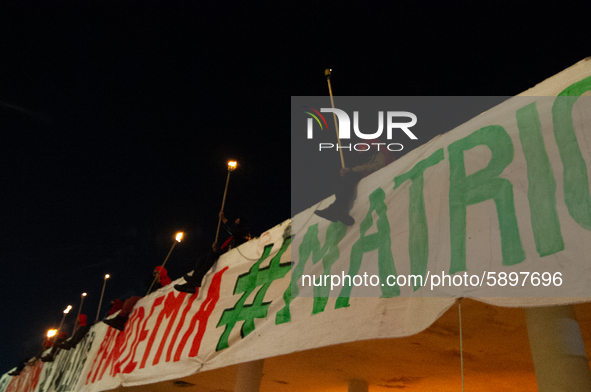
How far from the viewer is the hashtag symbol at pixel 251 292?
4.30 metres

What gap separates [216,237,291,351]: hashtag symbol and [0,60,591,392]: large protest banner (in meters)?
0.02

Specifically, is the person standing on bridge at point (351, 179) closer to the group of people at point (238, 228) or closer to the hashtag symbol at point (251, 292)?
the group of people at point (238, 228)

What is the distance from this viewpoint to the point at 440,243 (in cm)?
281

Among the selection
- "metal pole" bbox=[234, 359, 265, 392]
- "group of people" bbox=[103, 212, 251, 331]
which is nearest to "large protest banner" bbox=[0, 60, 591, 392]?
"metal pole" bbox=[234, 359, 265, 392]

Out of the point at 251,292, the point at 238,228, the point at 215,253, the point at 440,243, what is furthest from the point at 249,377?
the point at 440,243

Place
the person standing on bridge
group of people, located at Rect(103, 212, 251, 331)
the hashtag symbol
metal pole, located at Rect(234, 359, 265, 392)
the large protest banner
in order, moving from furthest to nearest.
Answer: group of people, located at Rect(103, 212, 251, 331) < metal pole, located at Rect(234, 359, 265, 392) < the hashtag symbol < the person standing on bridge < the large protest banner

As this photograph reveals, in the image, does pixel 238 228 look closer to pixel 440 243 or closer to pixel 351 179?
pixel 351 179

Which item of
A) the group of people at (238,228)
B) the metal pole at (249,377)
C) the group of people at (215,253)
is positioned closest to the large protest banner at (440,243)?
the group of people at (238,228)

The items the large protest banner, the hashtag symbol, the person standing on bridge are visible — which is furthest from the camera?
the hashtag symbol

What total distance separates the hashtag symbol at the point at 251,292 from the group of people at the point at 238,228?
0.94 m

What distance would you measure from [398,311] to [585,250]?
116cm

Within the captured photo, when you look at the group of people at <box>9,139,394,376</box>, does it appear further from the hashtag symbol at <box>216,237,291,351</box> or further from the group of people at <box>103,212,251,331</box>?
the hashtag symbol at <box>216,237,291,351</box>

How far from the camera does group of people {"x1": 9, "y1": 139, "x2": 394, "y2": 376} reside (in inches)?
154

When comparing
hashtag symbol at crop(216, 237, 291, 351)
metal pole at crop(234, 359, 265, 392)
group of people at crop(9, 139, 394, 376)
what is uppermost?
group of people at crop(9, 139, 394, 376)
